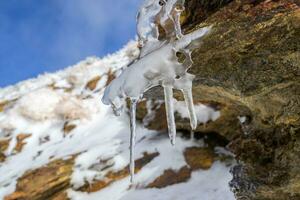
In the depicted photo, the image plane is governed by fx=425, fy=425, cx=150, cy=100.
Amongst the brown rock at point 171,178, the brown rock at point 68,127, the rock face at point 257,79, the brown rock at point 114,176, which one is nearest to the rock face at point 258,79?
the rock face at point 257,79

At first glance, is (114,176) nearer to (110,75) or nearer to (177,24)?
(177,24)

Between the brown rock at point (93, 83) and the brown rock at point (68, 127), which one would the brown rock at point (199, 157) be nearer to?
the brown rock at point (68, 127)

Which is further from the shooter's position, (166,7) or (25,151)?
(25,151)

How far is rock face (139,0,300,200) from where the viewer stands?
3908 mm

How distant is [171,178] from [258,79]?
5.42 metres

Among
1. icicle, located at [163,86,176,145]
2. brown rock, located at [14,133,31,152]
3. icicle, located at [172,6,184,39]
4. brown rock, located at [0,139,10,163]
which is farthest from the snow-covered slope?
icicle, located at [172,6,184,39]

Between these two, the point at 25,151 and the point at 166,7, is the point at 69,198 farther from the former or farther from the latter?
the point at 166,7

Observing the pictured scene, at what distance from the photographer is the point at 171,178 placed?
9.40 meters

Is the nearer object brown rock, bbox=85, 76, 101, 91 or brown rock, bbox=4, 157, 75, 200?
brown rock, bbox=4, 157, 75, 200

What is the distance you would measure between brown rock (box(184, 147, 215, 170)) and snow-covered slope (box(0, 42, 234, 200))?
0.10m

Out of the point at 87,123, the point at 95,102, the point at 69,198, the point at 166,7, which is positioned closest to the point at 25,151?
the point at 87,123

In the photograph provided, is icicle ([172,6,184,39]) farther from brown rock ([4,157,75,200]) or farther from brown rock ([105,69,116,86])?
brown rock ([105,69,116,86])

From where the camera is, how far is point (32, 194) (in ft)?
35.0

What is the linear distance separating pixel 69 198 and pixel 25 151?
15.0 feet
